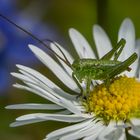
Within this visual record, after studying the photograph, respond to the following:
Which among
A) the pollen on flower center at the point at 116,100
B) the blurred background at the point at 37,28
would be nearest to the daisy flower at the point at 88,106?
the pollen on flower center at the point at 116,100

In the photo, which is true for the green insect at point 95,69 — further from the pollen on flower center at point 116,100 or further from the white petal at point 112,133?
the white petal at point 112,133

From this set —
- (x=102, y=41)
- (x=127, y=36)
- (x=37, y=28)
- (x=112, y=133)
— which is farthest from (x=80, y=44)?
(x=37, y=28)

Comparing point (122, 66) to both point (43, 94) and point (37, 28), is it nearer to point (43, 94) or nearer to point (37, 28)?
point (43, 94)

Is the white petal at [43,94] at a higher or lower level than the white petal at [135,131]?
higher

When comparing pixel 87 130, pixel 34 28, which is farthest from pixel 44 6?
pixel 87 130

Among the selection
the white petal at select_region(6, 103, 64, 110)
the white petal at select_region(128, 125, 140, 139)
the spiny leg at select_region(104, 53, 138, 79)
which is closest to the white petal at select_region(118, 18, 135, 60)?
the spiny leg at select_region(104, 53, 138, 79)

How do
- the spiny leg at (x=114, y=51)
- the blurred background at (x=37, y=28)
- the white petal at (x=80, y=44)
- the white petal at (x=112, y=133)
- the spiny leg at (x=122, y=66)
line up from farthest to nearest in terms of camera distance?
the blurred background at (x=37, y=28) < the white petal at (x=80, y=44) < the spiny leg at (x=114, y=51) < the spiny leg at (x=122, y=66) < the white petal at (x=112, y=133)

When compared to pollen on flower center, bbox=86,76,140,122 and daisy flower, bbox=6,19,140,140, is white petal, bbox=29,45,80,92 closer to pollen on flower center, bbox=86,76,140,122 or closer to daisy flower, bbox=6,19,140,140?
daisy flower, bbox=6,19,140,140
